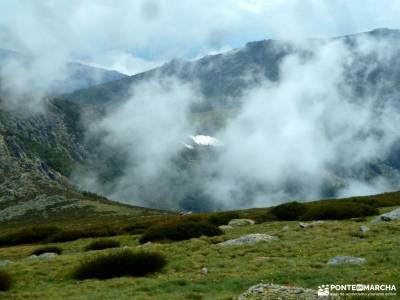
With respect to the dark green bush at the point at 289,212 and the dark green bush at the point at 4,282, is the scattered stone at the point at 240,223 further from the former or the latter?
the dark green bush at the point at 4,282

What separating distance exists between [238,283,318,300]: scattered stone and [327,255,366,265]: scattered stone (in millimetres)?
7561

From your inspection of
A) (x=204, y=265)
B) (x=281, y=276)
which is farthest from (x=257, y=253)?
(x=281, y=276)

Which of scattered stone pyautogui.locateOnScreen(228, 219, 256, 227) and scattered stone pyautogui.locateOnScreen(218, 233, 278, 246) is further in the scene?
scattered stone pyautogui.locateOnScreen(228, 219, 256, 227)

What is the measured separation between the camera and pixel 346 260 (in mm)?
24984

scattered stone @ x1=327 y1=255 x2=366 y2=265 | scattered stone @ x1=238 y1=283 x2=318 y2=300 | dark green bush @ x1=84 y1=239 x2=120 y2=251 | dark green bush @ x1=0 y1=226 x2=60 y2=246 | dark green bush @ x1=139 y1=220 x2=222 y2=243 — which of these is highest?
dark green bush @ x1=0 y1=226 x2=60 y2=246

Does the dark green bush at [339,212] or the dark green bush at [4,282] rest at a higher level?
the dark green bush at [339,212]

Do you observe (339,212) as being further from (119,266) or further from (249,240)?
(119,266)

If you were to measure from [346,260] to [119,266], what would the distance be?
13071mm

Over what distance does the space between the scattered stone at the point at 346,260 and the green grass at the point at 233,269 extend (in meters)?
0.41

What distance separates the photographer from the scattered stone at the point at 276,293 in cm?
1709

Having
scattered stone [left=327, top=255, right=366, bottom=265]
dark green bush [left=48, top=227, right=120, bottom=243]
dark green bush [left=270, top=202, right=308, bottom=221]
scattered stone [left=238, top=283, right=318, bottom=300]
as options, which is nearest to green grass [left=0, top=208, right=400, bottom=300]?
scattered stone [left=327, top=255, right=366, bottom=265]

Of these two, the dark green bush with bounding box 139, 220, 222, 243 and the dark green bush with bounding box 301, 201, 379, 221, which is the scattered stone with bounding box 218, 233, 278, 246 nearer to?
the dark green bush with bounding box 139, 220, 222, 243

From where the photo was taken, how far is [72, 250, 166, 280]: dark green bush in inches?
1079

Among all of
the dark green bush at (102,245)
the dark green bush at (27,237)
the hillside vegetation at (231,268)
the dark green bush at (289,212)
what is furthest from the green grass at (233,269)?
the dark green bush at (27,237)
